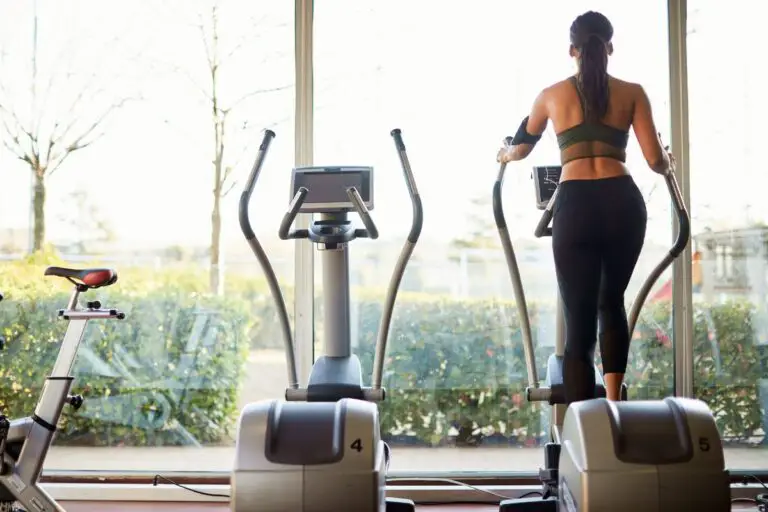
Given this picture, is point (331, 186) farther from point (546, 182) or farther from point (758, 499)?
point (758, 499)

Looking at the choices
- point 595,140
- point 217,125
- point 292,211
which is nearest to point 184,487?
point 292,211

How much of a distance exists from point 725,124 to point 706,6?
0.60m

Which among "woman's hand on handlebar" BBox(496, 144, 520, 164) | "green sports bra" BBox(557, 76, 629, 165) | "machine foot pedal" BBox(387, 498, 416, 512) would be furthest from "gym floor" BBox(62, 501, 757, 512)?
"green sports bra" BBox(557, 76, 629, 165)

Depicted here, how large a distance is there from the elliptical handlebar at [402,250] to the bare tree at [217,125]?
1.15m

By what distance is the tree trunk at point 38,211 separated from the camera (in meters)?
4.10

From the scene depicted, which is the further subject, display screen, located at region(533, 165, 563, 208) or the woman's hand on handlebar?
display screen, located at region(533, 165, 563, 208)

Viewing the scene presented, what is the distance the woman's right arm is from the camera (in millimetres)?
2789

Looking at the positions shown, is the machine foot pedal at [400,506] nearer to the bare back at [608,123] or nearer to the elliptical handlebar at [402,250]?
the elliptical handlebar at [402,250]

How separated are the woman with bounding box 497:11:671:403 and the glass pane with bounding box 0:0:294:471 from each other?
165cm

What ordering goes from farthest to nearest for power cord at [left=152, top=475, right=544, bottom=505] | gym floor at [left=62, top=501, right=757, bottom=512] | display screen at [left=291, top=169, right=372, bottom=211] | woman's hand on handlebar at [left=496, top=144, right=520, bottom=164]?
power cord at [left=152, top=475, right=544, bottom=505] < gym floor at [left=62, top=501, right=757, bottom=512] < display screen at [left=291, top=169, right=372, bottom=211] < woman's hand on handlebar at [left=496, top=144, right=520, bottom=164]

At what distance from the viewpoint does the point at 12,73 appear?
4094 millimetres

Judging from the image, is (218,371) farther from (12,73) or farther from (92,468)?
(12,73)

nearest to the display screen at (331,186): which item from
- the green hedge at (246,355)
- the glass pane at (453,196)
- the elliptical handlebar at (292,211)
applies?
the elliptical handlebar at (292,211)

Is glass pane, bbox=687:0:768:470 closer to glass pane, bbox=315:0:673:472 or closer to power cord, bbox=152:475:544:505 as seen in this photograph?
glass pane, bbox=315:0:673:472
